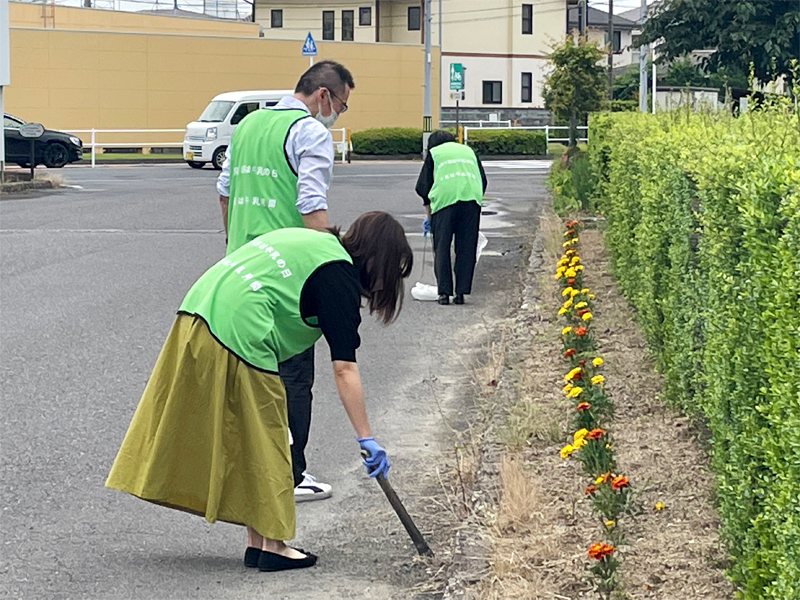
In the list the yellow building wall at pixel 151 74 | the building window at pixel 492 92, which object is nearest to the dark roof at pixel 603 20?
the building window at pixel 492 92

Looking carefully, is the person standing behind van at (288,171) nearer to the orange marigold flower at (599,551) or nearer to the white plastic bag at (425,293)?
the orange marigold flower at (599,551)

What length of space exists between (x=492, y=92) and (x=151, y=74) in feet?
69.2

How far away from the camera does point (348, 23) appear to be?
6375 centimetres

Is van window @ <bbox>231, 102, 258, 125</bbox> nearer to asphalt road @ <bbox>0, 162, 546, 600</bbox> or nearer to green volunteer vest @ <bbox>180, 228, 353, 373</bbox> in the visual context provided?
asphalt road @ <bbox>0, 162, 546, 600</bbox>

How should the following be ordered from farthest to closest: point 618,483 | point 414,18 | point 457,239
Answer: point 414,18
point 457,239
point 618,483

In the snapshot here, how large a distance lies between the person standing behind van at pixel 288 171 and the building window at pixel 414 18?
5802cm

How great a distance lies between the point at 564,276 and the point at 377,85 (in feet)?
144

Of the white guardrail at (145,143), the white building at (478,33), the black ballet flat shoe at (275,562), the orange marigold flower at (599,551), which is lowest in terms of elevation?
the black ballet flat shoe at (275,562)

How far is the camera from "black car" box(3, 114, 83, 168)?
1252 inches

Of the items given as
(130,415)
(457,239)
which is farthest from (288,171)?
(457,239)

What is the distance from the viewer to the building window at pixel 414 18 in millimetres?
63156

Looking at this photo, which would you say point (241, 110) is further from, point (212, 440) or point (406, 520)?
point (212, 440)

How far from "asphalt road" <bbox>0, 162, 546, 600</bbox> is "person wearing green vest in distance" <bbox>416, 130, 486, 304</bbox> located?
14.5 inches

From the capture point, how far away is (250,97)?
35.7m
